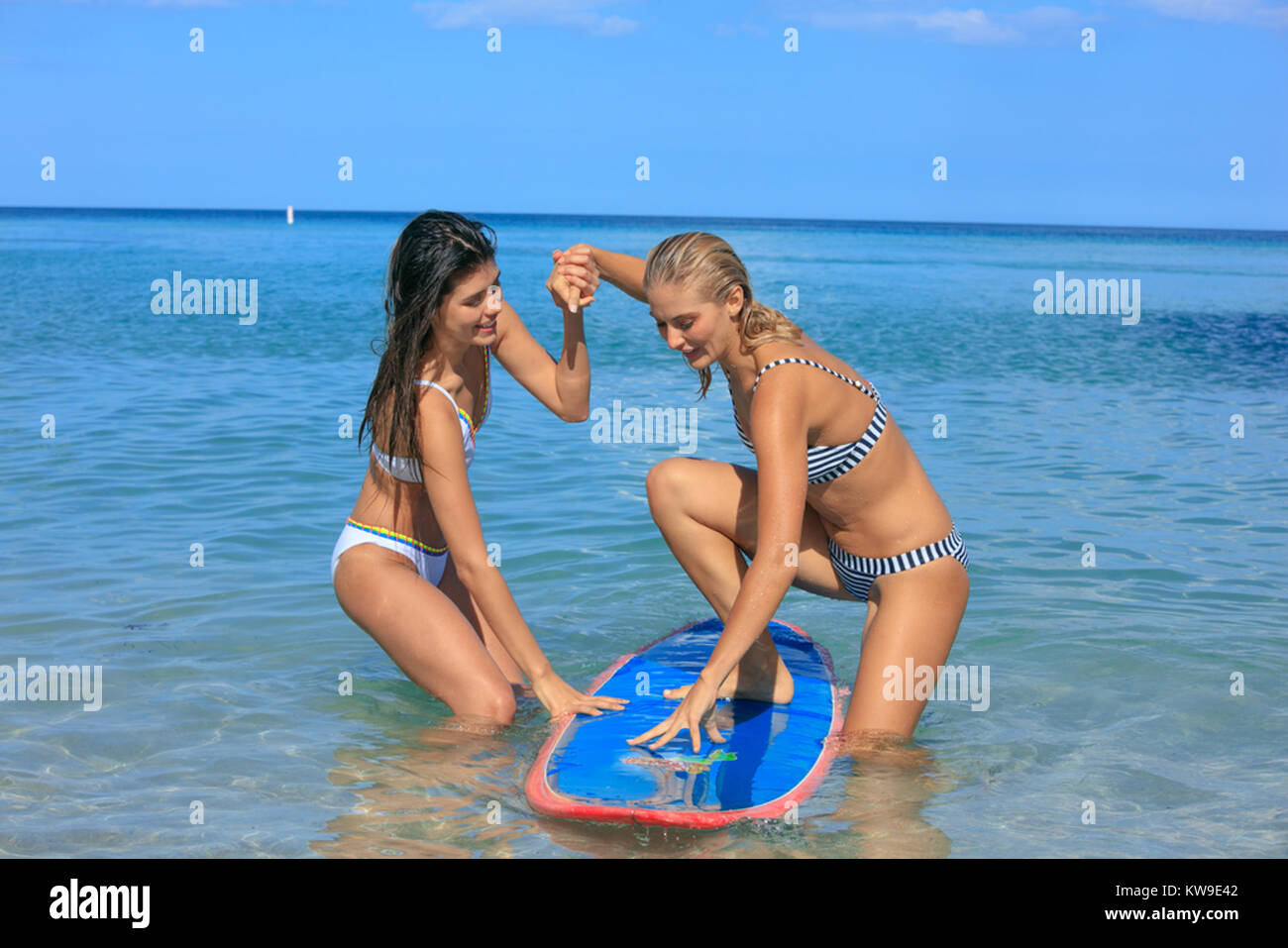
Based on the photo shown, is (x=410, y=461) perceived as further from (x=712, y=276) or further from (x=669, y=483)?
(x=712, y=276)

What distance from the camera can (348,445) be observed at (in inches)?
339

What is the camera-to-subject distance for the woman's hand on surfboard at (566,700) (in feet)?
12.1

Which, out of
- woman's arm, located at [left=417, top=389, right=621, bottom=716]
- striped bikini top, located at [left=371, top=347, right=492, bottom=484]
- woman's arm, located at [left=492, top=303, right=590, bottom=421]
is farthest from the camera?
woman's arm, located at [left=492, top=303, right=590, bottom=421]

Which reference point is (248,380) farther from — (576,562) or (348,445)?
(576,562)

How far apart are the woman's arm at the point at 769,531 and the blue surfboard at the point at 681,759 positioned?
0.50 ft

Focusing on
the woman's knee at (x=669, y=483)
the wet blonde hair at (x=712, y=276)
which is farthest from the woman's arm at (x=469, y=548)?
the wet blonde hair at (x=712, y=276)

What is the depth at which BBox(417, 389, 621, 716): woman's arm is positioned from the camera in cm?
359

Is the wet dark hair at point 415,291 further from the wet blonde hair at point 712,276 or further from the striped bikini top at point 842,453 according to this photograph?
the striped bikini top at point 842,453

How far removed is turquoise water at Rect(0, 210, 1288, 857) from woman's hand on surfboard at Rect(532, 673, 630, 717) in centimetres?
20

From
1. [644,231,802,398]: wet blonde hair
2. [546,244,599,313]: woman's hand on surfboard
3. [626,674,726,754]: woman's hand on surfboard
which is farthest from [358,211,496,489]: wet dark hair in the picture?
[626,674,726,754]: woman's hand on surfboard

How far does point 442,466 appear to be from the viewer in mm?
3725

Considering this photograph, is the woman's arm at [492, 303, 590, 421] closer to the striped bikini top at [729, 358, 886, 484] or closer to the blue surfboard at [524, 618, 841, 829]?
the striped bikini top at [729, 358, 886, 484]
